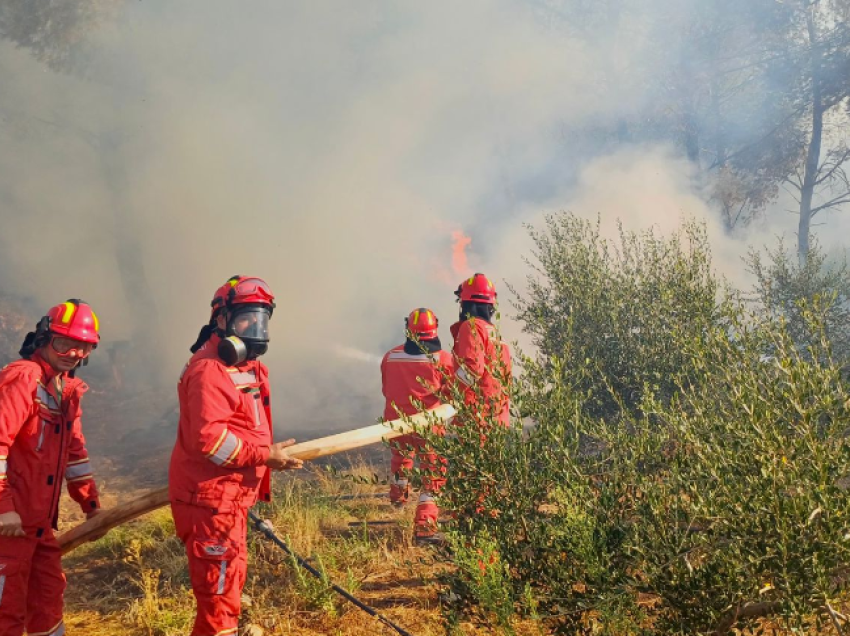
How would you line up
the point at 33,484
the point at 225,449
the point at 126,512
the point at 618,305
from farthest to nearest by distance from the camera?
1. the point at 618,305
2. the point at 126,512
3. the point at 33,484
4. the point at 225,449

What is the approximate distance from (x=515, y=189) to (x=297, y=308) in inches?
529

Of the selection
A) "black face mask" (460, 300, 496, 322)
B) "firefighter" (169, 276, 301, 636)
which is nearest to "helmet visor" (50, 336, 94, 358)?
"firefighter" (169, 276, 301, 636)

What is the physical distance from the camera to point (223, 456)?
131 inches

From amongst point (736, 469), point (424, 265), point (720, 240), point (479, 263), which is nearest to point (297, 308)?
point (424, 265)

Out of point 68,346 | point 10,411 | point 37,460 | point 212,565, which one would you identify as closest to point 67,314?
point 68,346

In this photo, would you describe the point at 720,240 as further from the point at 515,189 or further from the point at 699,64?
the point at 515,189

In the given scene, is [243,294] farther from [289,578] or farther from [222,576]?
[289,578]

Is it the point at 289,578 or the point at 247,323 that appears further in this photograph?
the point at 289,578

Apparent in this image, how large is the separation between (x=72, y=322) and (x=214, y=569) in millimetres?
1631

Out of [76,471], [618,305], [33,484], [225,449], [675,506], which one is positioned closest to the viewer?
[675,506]

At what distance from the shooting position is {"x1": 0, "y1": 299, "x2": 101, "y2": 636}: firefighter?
3.34 metres

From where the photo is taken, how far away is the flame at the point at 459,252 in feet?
67.3

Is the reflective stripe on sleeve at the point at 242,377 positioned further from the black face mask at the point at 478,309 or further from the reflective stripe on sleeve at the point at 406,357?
the reflective stripe on sleeve at the point at 406,357

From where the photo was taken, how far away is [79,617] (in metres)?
4.34
